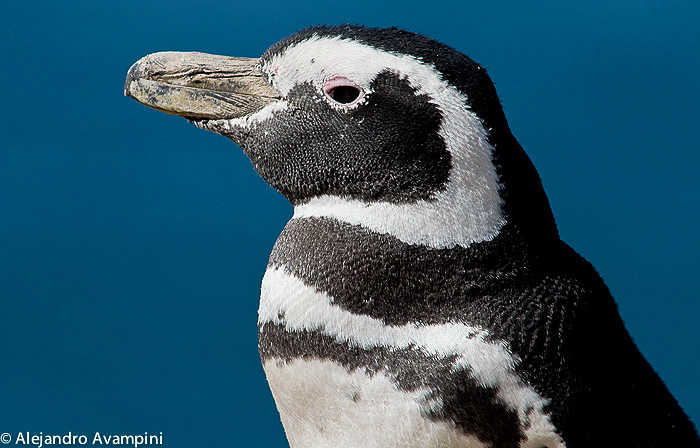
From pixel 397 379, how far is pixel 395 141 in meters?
0.24

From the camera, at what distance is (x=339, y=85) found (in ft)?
3.20

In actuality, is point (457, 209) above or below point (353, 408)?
above

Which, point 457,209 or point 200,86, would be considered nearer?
point 457,209

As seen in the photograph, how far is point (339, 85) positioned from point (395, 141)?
0.08 meters

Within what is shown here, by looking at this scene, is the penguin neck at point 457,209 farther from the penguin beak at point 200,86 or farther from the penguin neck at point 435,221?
the penguin beak at point 200,86

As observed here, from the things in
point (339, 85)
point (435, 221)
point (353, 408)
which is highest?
point (339, 85)

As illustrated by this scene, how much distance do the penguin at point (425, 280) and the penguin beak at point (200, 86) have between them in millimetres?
49

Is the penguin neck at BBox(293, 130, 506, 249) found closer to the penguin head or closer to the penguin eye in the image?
the penguin head

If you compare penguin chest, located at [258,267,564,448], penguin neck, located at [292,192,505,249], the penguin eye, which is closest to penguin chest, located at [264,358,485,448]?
penguin chest, located at [258,267,564,448]

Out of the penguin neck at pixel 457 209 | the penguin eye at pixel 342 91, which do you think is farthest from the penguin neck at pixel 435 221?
the penguin eye at pixel 342 91

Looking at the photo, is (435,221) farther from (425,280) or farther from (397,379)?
(397,379)

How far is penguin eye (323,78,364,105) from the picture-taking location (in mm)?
971

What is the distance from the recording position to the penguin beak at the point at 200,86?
105 cm

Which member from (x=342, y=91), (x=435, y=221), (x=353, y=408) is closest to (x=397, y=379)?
(x=353, y=408)
